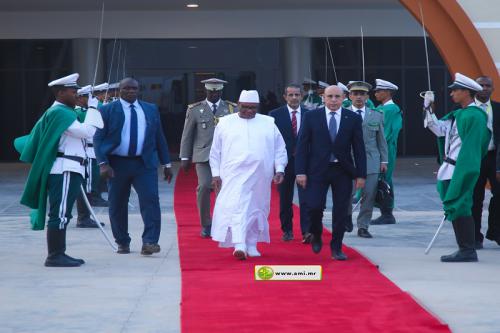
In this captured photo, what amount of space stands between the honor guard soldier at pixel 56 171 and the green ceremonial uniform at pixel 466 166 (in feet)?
11.1

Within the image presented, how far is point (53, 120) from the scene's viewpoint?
10133mm

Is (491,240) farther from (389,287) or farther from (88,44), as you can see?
(88,44)

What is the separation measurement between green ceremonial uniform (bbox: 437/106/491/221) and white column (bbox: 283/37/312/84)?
1738 cm

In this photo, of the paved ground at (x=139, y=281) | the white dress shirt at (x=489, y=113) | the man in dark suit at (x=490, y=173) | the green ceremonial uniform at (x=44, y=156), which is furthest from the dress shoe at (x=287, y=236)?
the green ceremonial uniform at (x=44, y=156)

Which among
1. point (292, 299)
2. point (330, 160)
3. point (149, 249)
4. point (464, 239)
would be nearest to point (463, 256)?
point (464, 239)

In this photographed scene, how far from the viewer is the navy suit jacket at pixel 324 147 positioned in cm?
1054

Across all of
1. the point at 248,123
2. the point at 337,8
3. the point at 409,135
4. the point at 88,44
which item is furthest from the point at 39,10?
the point at 248,123

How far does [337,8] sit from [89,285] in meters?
19.0

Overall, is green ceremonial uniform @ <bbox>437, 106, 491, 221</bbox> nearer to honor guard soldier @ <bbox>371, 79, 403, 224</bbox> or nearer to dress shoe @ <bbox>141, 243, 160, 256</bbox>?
dress shoe @ <bbox>141, 243, 160, 256</bbox>

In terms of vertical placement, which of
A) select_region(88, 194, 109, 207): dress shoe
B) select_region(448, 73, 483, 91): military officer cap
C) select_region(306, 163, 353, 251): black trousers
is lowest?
select_region(88, 194, 109, 207): dress shoe

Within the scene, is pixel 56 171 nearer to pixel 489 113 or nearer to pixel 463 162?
pixel 463 162

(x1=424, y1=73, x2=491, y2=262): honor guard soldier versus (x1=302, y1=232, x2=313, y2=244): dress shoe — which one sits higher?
(x1=424, y1=73, x2=491, y2=262): honor guard soldier

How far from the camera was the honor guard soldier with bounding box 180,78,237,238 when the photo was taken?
12391mm

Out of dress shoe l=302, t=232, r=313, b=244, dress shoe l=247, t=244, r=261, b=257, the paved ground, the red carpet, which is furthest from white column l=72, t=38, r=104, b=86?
dress shoe l=247, t=244, r=261, b=257
